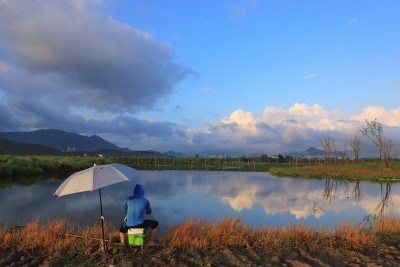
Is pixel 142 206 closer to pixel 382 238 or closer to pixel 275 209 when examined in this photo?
pixel 382 238

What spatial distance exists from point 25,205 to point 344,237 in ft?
42.7

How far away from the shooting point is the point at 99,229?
7.82 metres

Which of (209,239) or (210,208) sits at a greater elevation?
(209,239)

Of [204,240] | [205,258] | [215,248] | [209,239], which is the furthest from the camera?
[209,239]

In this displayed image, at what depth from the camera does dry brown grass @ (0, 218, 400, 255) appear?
22.6ft

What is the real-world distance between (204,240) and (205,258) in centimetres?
93

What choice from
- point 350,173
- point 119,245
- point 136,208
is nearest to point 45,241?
point 119,245

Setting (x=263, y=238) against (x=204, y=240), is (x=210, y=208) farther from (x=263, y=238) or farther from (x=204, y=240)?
(x=204, y=240)

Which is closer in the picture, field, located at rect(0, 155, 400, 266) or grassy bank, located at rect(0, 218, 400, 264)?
field, located at rect(0, 155, 400, 266)

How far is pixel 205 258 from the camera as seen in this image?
247 inches

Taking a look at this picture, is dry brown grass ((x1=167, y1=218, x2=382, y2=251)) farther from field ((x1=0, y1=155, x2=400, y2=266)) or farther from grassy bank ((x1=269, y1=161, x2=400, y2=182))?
grassy bank ((x1=269, y1=161, x2=400, y2=182))

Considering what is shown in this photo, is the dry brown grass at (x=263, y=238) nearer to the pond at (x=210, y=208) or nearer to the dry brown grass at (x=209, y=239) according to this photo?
the dry brown grass at (x=209, y=239)

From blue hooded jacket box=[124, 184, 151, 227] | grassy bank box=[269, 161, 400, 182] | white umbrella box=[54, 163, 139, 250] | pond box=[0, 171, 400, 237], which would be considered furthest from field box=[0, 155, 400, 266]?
grassy bank box=[269, 161, 400, 182]

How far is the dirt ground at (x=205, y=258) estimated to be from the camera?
6.07 m
